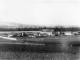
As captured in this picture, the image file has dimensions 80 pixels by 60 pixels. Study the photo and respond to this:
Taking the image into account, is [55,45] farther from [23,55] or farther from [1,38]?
[1,38]

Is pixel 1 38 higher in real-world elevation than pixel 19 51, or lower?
higher

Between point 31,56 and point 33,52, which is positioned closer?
point 31,56

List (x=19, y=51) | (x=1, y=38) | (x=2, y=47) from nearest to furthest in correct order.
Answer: (x=19, y=51) → (x=2, y=47) → (x=1, y=38)

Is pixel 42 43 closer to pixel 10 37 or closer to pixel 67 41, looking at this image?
pixel 67 41

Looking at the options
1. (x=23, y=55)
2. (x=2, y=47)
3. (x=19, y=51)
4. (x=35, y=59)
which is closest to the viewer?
(x=35, y=59)

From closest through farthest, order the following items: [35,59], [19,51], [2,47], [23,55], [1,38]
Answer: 1. [35,59]
2. [23,55]
3. [19,51]
4. [2,47]
5. [1,38]

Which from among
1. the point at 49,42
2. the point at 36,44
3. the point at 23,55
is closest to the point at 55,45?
the point at 49,42

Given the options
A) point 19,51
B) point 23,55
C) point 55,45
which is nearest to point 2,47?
point 19,51

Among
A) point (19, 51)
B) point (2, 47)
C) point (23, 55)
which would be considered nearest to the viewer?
point (23, 55)

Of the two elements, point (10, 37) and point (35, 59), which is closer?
point (35, 59)
